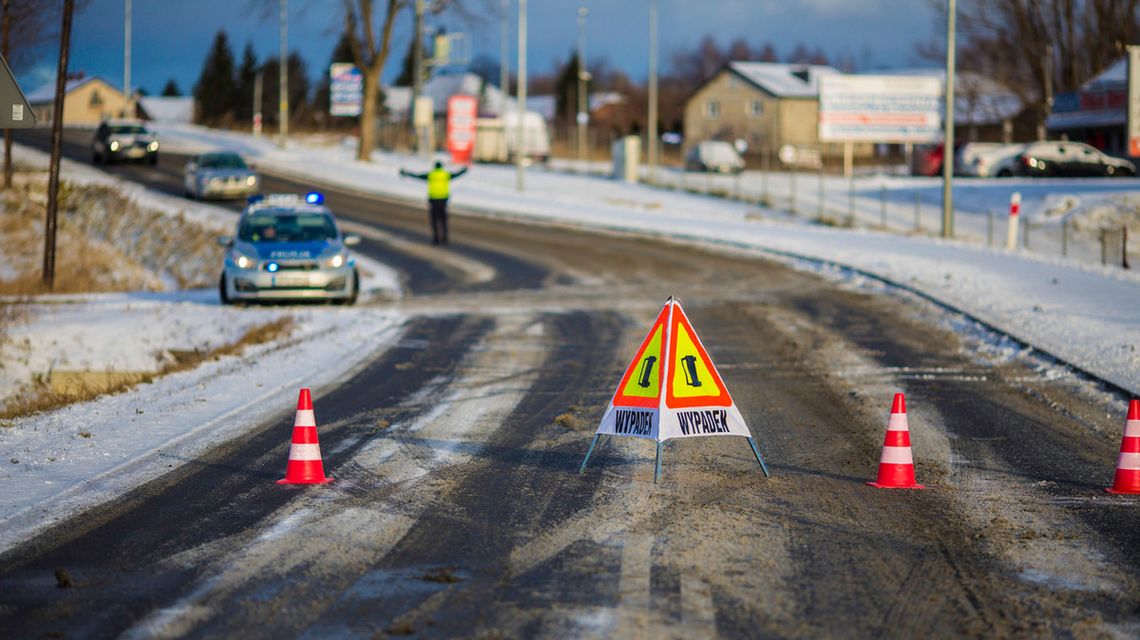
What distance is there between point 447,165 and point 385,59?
5.21m

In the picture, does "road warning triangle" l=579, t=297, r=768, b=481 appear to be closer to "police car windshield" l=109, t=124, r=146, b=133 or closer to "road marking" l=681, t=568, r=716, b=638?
"road marking" l=681, t=568, r=716, b=638

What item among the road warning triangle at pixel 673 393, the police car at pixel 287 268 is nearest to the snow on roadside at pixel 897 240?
the road warning triangle at pixel 673 393

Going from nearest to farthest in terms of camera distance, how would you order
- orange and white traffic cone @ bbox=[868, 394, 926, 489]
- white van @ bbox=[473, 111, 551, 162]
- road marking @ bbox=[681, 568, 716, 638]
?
1. road marking @ bbox=[681, 568, 716, 638]
2. orange and white traffic cone @ bbox=[868, 394, 926, 489]
3. white van @ bbox=[473, 111, 551, 162]

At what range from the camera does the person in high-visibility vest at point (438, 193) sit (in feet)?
93.3

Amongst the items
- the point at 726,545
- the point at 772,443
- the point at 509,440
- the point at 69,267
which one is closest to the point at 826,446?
the point at 772,443

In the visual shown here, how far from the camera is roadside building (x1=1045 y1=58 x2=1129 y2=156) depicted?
57.5 metres

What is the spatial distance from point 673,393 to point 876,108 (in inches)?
1572

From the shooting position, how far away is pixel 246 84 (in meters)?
133

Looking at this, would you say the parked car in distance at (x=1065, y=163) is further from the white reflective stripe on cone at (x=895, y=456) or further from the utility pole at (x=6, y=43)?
the white reflective stripe on cone at (x=895, y=456)

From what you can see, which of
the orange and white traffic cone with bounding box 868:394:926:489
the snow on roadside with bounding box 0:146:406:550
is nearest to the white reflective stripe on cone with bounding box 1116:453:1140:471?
the orange and white traffic cone with bounding box 868:394:926:489

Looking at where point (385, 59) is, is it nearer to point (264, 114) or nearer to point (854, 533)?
point (854, 533)

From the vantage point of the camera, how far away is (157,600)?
5977 mm

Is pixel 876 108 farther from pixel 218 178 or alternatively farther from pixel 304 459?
pixel 304 459

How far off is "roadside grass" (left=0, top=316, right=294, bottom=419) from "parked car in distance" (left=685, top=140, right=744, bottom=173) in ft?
159
